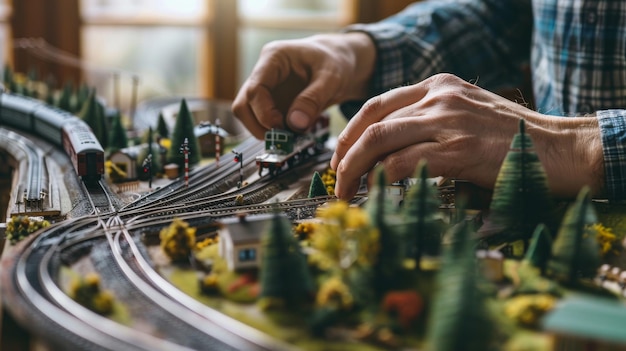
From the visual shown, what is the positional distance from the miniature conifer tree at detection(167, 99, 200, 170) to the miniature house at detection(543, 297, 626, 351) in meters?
2.43

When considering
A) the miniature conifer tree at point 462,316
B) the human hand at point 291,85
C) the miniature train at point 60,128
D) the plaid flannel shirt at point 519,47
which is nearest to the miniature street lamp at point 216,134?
the human hand at point 291,85

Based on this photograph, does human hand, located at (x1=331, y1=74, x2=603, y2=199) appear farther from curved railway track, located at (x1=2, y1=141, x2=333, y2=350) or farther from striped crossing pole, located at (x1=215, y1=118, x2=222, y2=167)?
striped crossing pole, located at (x1=215, y1=118, x2=222, y2=167)

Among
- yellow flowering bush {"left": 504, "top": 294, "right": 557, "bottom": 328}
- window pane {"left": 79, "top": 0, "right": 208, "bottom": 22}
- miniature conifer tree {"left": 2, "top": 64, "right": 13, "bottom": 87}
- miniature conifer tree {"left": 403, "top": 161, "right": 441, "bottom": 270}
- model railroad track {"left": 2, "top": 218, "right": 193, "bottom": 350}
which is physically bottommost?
model railroad track {"left": 2, "top": 218, "right": 193, "bottom": 350}

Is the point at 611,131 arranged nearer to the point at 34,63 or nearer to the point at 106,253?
the point at 106,253

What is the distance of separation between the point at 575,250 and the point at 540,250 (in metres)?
0.11

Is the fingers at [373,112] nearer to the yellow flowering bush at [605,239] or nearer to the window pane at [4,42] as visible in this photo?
the yellow flowering bush at [605,239]

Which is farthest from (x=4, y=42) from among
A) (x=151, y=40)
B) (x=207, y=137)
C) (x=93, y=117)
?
(x=207, y=137)

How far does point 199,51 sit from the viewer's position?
8883 millimetres

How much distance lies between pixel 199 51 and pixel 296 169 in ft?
17.7

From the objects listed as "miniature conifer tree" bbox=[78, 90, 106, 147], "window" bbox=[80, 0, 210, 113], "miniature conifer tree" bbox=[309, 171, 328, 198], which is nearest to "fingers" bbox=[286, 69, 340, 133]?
"miniature conifer tree" bbox=[309, 171, 328, 198]

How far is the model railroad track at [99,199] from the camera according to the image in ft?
10.0

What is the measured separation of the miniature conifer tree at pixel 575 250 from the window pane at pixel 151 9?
22.9 feet

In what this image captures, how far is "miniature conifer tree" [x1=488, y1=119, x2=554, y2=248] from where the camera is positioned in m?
2.38

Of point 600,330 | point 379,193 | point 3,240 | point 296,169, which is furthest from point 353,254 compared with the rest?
point 296,169
